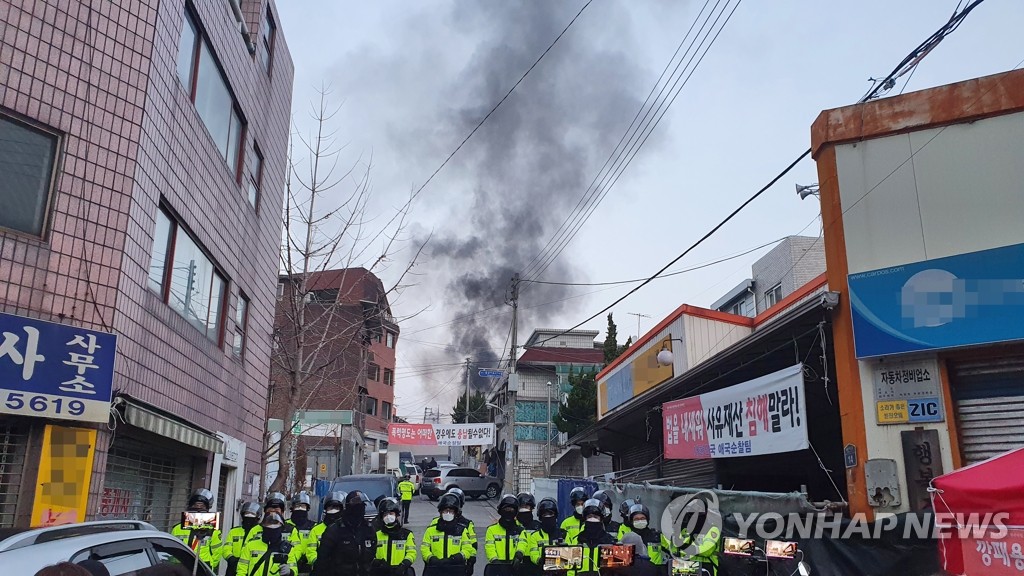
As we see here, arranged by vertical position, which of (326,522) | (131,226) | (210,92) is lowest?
(326,522)

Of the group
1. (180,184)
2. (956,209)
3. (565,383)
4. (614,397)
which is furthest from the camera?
(565,383)

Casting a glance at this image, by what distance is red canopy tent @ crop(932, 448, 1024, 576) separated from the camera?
5566 mm

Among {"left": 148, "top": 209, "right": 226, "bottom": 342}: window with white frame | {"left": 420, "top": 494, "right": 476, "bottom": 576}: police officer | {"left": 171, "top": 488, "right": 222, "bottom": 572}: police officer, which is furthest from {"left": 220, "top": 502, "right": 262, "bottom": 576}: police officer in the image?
{"left": 148, "top": 209, "right": 226, "bottom": 342}: window with white frame

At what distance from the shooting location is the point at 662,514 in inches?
446

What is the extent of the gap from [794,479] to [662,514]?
496cm

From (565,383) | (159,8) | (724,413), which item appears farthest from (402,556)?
(565,383)

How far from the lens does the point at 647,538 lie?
9.12 meters

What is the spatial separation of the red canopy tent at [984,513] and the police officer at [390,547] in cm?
503

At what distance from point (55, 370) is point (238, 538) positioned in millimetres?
2510

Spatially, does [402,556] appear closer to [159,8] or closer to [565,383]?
[159,8]

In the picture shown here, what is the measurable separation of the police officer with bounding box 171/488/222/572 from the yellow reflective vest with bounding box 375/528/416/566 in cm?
165

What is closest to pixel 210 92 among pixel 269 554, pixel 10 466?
pixel 10 466

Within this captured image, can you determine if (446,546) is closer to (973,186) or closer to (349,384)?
(973,186)

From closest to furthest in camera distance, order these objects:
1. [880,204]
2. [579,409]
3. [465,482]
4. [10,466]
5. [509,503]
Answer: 1. [10,466]
2. [509,503]
3. [880,204]
4. [465,482]
5. [579,409]
